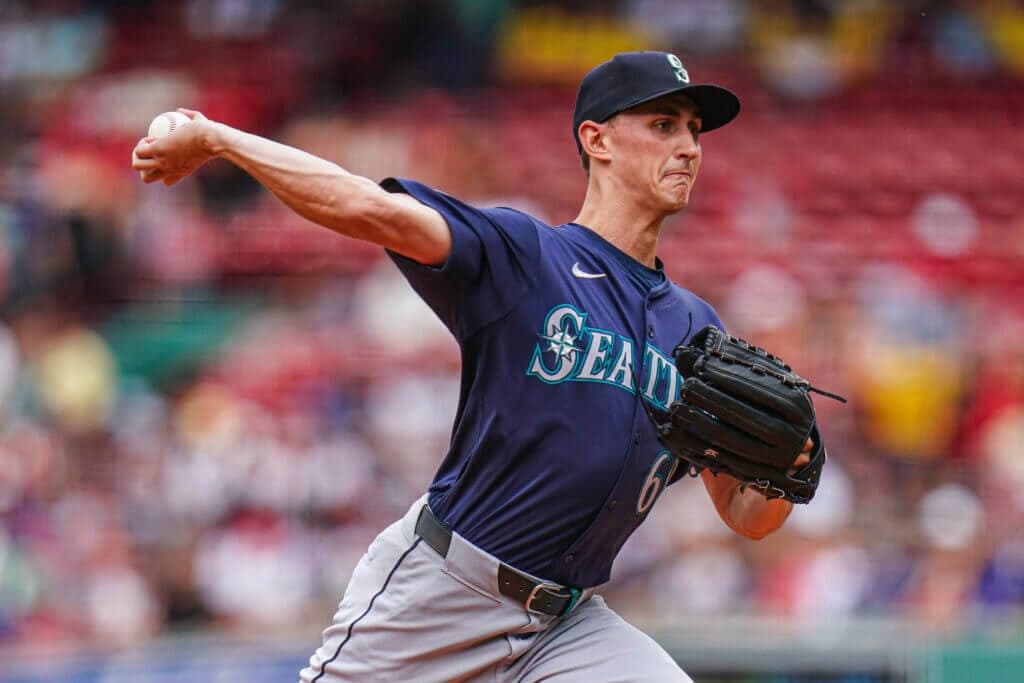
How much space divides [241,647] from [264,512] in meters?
1.45

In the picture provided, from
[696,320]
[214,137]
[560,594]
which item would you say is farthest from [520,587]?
[214,137]

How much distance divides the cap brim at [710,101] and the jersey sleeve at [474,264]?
54cm

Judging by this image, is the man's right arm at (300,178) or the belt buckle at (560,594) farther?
the belt buckle at (560,594)

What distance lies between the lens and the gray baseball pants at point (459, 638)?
3.60 metres

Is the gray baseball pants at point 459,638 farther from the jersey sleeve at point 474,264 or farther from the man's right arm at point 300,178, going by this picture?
the man's right arm at point 300,178

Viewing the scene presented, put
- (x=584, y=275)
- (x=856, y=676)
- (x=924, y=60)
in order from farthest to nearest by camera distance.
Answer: (x=924, y=60), (x=856, y=676), (x=584, y=275)

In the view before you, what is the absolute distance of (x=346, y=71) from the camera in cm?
1365

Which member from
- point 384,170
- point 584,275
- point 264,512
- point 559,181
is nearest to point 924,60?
point 559,181

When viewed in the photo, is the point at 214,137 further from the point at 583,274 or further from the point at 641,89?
the point at 641,89

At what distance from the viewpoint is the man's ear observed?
13.0 ft

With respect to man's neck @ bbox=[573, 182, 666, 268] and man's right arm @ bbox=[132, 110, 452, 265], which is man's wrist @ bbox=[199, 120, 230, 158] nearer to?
man's right arm @ bbox=[132, 110, 452, 265]

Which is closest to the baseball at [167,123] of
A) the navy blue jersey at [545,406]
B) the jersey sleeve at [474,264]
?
the jersey sleeve at [474,264]

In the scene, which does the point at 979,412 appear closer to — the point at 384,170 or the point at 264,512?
the point at 264,512

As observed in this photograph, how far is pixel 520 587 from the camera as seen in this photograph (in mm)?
3588
